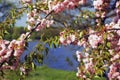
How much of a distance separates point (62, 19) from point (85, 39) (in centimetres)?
1367

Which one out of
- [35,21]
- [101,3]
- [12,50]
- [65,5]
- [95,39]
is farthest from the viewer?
[35,21]

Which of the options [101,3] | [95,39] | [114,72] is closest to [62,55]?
[101,3]

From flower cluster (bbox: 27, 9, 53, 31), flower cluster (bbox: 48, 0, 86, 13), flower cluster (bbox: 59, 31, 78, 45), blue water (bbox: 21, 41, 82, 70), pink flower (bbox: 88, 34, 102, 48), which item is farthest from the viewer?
blue water (bbox: 21, 41, 82, 70)

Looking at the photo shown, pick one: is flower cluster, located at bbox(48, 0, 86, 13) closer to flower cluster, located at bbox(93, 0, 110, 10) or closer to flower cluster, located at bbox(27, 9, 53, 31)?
flower cluster, located at bbox(27, 9, 53, 31)

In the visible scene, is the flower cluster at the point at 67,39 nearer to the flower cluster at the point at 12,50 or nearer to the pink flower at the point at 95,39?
the pink flower at the point at 95,39

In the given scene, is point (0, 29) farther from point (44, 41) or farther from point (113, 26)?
point (113, 26)

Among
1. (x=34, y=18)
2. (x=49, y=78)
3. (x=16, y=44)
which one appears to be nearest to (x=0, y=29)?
(x=34, y=18)

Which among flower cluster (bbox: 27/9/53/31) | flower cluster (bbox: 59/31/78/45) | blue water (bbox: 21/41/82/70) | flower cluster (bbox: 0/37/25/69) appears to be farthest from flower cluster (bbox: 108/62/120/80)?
flower cluster (bbox: 0/37/25/69)

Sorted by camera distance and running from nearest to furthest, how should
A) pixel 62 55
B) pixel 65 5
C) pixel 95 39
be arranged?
1. pixel 95 39
2. pixel 65 5
3. pixel 62 55

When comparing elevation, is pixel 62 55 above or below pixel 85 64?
below

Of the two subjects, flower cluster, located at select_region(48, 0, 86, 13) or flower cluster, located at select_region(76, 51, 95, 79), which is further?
flower cluster, located at select_region(48, 0, 86, 13)

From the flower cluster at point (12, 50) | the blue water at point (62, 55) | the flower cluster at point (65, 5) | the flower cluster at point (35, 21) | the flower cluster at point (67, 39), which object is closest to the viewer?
the flower cluster at point (12, 50)

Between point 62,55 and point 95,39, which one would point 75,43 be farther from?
point 62,55

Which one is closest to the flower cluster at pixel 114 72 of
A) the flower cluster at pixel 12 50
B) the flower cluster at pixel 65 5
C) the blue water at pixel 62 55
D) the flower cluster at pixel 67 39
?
the flower cluster at pixel 67 39
